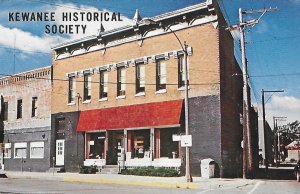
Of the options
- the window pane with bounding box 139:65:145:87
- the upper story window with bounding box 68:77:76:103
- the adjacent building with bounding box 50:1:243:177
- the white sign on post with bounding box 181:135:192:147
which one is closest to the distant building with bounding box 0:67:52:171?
the adjacent building with bounding box 50:1:243:177

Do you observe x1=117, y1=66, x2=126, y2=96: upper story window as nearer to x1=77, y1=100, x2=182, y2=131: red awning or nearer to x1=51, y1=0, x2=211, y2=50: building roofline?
x1=77, y1=100, x2=182, y2=131: red awning

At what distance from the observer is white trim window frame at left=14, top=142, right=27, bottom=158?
34469 mm

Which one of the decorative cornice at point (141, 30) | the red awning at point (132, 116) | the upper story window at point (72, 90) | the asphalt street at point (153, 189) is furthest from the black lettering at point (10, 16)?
the upper story window at point (72, 90)

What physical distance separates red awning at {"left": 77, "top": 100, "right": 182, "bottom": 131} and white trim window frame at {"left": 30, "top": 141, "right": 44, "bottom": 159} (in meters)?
5.49

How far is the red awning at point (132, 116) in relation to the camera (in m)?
24.8

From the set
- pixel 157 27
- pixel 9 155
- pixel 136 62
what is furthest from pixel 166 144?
pixel 9 155

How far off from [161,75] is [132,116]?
351 cm

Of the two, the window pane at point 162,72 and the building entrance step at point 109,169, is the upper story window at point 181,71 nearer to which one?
the window pane at point 162,72

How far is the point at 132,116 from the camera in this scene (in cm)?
2691

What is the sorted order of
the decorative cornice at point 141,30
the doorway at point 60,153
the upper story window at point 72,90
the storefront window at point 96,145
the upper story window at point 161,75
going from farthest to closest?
1. the upper story window at point 72,90
2. the doorway at point 60,153
3. the storefront window at point 96,145
4. the upper story window at point 161,75
5. the decorative cornice at point 141,30

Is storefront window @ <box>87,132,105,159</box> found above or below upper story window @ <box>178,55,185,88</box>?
below

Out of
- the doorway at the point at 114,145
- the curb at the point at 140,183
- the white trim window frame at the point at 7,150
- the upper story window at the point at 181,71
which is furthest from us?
the white trim window frame at the point at 7,150

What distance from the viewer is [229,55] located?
1076 inches

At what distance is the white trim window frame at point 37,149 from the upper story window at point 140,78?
36.8 feet
